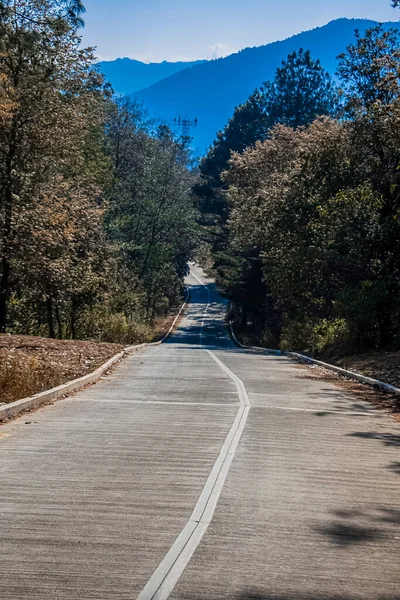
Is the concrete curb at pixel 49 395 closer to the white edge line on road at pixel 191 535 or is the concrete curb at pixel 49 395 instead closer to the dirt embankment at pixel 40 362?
the dirt embankment at pixel 40 362

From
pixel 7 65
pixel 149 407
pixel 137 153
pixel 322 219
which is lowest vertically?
pixel 149 407

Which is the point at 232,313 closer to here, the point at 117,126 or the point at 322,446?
the point at 117,126

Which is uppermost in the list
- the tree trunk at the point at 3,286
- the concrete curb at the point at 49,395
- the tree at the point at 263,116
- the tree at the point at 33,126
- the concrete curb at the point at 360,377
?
the tree at the point at 263,116

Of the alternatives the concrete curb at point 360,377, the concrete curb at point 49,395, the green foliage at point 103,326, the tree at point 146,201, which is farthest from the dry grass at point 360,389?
the tree at point 146,201

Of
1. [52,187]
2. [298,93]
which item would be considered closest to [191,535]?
[52,187]

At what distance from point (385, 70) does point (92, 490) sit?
29.3m

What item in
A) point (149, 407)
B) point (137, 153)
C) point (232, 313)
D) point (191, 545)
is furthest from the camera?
point (232, 313)

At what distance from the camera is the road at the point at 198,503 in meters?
5.42

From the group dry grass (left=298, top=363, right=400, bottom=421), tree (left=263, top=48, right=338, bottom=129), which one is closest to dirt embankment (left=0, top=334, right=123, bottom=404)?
dry grass (left=298, top=363, right=400, bottom=421)

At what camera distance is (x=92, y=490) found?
7957 millimetres

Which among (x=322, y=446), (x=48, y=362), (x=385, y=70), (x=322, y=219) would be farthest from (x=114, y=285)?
(x=322, y=446)

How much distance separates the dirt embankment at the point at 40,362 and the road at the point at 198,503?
0.93 metres

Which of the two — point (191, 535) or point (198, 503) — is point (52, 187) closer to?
point (198, 503)

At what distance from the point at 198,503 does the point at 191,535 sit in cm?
108
